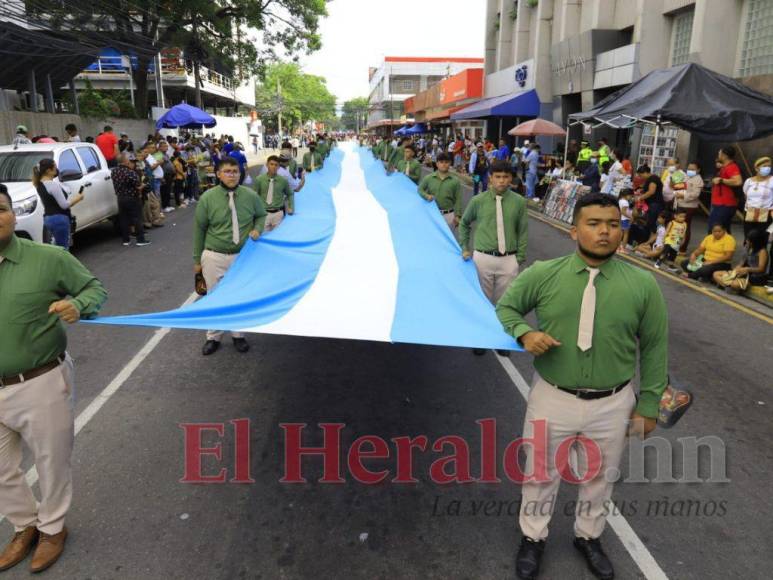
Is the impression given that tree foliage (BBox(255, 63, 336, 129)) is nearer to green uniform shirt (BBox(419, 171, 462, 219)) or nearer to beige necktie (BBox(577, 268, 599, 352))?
green uniform shirt (BBox(419, 171, 462, 219))

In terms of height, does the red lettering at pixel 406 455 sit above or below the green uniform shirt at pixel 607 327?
below

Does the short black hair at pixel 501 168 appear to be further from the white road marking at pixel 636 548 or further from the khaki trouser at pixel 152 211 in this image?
the khaki trouser at pixel 152 211

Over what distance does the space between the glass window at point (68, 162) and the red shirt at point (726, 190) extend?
39.8 feet

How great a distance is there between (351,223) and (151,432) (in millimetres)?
3901

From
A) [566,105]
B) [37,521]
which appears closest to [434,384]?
[37,521]

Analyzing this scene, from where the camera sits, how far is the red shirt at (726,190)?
35.8 ft

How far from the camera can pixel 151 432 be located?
15.9 feet

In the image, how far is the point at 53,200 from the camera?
9297 millimetres

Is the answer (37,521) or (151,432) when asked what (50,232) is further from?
(37,521)

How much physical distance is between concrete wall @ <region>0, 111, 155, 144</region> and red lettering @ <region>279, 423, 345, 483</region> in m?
17.1

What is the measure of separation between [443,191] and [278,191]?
97.5 inches

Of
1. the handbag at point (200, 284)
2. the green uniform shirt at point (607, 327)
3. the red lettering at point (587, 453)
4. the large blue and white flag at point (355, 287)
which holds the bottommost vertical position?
the red lettering at point (587, 453)

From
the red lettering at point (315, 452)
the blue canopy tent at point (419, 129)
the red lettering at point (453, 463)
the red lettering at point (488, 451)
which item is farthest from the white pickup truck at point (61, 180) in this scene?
the blue canopy tent at point (419, 129)

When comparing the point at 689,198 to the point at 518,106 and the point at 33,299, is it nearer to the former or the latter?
the point at 33,299
